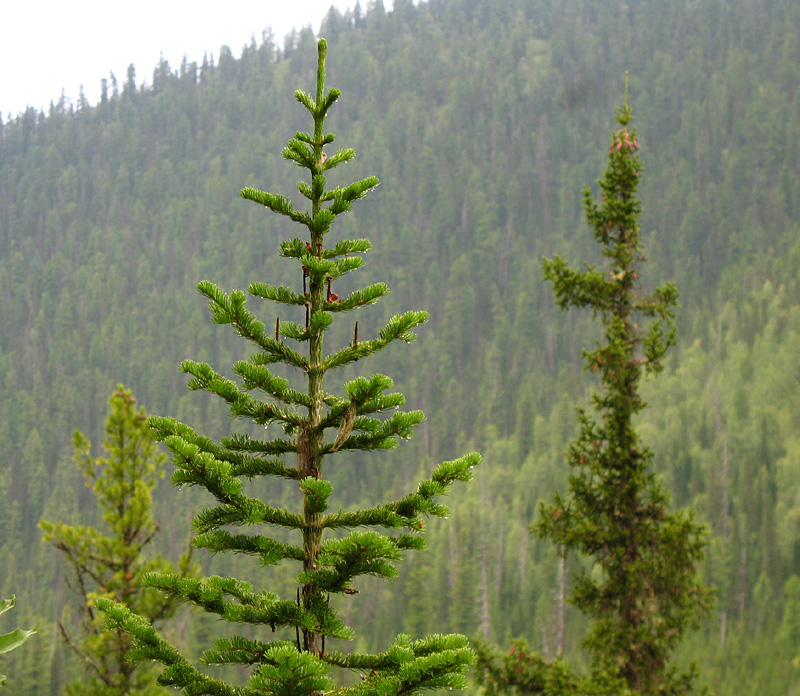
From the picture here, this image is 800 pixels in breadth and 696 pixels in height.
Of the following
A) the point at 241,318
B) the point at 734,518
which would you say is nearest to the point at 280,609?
the point at 241,318

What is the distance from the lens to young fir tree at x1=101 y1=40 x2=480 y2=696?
646cm

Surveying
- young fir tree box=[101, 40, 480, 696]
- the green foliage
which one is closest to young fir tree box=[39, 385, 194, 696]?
young fir tree box=[101, 40, 480, 696]

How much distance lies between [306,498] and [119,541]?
41.2ft

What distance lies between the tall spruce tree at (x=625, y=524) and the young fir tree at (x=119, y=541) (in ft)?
26.6

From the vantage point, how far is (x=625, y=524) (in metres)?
13.2

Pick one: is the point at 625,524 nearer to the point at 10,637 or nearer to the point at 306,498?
the point at 306,498

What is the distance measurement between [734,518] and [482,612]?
52.2 meters

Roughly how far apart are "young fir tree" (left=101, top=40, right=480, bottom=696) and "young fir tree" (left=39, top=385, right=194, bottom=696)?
33.5 feet

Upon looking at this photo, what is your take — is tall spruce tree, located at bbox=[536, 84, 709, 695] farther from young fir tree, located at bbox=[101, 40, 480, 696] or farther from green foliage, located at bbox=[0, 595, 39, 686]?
green foliage, located at bbox=[0, 595, 39, 686]

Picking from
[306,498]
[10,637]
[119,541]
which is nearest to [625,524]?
[306,498]

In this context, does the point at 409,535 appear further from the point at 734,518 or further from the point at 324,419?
the point at 734,518

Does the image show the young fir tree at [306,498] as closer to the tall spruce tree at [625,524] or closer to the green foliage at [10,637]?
the green foliage at [10,637]

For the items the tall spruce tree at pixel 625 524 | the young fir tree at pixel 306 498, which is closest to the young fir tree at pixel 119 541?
the tall spruce tree at pixel 625 524

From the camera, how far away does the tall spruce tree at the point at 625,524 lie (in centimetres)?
1270
